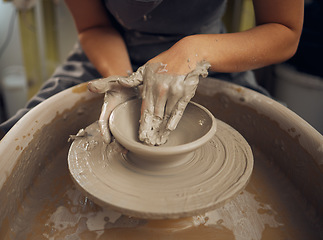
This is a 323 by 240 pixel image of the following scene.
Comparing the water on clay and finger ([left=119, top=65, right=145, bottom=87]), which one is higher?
finger ([left=119, top=65, right=145, bottom=87])

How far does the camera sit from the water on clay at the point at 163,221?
3.18 ft

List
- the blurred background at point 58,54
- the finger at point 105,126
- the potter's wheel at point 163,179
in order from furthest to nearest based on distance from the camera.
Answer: the blurred background at point 58,54
the finger at point 105,126
the potter's wheel at point 163,179

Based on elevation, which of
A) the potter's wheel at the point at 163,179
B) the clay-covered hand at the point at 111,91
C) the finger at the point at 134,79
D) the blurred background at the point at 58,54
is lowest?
the blurred background at the point at 58,54

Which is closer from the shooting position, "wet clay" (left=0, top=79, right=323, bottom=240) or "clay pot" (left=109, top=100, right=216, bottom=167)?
"clay pot" (left=109, top=100, right=216, bottom=167)

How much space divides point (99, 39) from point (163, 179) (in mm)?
815

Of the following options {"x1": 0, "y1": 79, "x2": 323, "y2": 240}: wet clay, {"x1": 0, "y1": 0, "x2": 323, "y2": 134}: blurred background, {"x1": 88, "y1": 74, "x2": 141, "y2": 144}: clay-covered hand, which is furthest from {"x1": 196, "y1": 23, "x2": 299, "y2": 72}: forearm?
{"x1": 0, "y1": 0, "x2": 323, "y2": 134}: blurred background

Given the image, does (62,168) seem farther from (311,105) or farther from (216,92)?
(311,105)

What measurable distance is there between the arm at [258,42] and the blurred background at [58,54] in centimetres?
93

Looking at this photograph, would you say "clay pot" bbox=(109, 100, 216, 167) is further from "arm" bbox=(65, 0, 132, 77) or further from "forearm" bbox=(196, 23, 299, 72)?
"arm" bbox=(65, 0, 132, 77)

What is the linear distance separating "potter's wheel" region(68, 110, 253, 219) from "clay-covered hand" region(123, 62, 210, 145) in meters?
0.10

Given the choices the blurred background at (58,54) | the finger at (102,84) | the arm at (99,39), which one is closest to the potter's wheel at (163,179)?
the finger at (102,84)

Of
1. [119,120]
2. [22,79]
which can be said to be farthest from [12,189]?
[22,79]

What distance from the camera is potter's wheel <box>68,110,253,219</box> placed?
0.81 meters

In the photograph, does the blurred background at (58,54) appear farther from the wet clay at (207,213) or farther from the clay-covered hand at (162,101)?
the clay-covered hand at (162,101)
